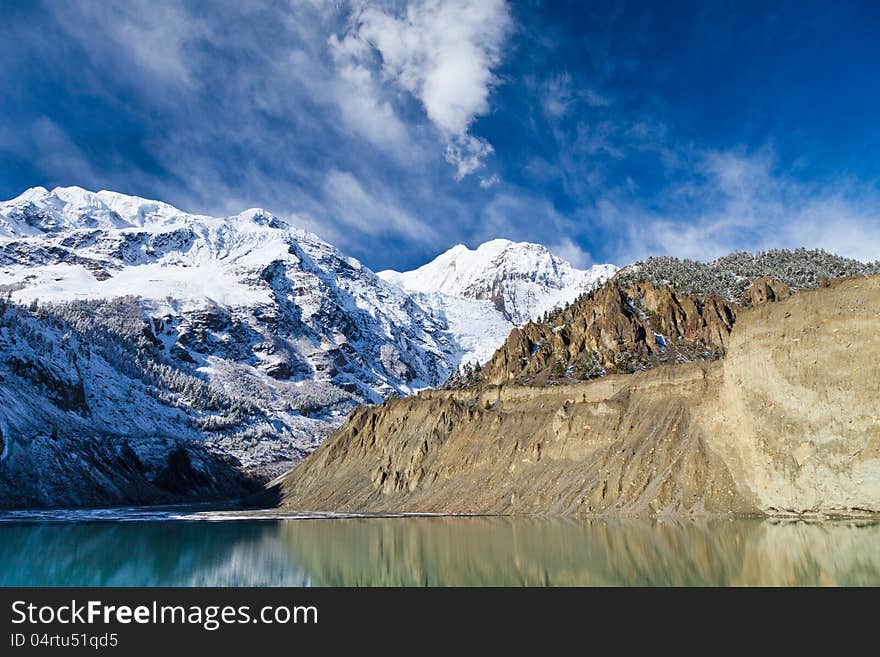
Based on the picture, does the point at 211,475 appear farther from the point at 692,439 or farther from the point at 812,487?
the point at 812,487

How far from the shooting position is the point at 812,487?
154ft

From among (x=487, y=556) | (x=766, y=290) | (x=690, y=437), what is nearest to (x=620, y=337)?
(x=766, y=290)

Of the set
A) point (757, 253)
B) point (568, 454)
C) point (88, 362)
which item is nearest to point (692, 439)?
point (568, 454)

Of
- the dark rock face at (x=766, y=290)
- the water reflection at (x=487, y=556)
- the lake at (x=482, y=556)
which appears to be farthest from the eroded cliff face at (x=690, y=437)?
the dark rock face at (x=766, y=290)

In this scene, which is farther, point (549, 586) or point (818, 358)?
point (818, 358)

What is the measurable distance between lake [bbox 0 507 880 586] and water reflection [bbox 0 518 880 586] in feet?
0.25

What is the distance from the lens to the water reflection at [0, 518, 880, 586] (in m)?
25.6

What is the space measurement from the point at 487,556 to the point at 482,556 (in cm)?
27

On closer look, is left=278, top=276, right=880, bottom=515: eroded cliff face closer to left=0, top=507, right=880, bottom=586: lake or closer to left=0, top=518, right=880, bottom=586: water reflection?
left=0, top=507, right=880, bottom=586: lake

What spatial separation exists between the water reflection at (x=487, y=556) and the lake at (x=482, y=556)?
0.08 meters

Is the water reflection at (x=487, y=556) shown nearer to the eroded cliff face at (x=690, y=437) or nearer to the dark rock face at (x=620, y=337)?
the eroded cliff face at (x=690, y=437)

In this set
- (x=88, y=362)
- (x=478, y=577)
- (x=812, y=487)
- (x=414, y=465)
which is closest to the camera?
(x=478, y=577)
